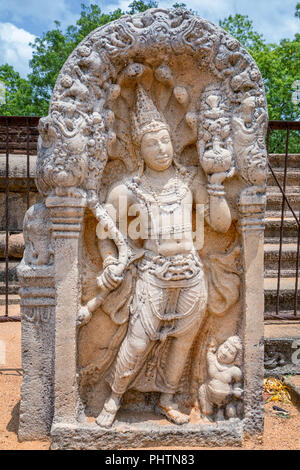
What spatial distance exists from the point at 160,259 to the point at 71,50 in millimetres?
14916

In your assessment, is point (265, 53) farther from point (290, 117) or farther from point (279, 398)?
point (279, 398)

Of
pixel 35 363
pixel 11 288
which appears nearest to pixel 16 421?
pixel 35 363

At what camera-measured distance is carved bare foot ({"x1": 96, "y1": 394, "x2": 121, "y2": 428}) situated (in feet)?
9.21

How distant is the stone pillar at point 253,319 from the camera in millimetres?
2869

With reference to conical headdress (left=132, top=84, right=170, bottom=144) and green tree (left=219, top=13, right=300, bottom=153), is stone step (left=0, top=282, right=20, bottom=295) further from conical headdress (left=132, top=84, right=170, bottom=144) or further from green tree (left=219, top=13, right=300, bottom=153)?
green tree (left=219, top=13, right=300, bottom=153)

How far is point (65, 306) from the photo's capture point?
2775 millimetres

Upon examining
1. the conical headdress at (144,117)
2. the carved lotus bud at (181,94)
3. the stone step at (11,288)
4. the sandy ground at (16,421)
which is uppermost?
the carved lotus bud at (181,94)

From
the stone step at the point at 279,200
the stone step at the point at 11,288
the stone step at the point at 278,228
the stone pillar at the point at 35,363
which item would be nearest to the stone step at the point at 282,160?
the stone step at the point at 279,200

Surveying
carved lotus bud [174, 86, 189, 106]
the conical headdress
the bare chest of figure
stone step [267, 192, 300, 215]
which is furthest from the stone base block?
stone step [267, 192, 300, 215]

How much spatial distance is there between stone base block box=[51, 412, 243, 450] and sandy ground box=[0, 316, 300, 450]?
0.10 m

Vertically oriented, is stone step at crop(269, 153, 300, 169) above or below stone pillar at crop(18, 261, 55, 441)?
above

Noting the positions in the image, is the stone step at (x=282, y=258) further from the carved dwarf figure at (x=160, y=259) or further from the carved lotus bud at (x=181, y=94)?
the carved lotus bud at (x=181, y=94)

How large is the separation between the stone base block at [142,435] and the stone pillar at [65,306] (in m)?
0.10

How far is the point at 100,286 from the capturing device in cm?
280
